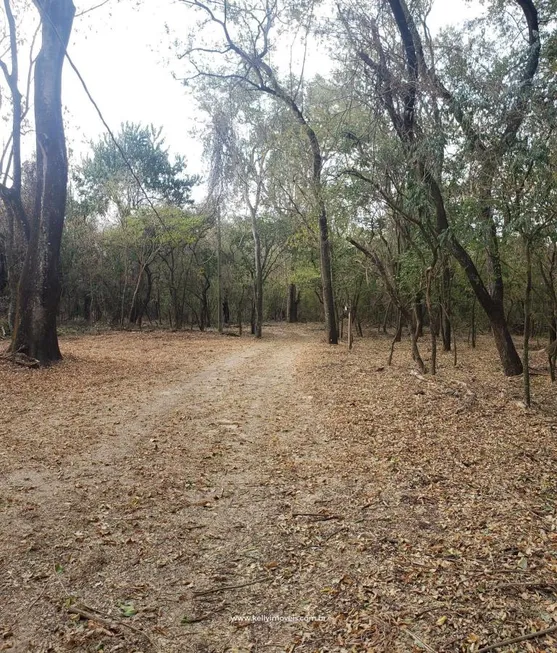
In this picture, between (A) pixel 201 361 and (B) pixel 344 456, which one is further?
(A) pixel 201 361

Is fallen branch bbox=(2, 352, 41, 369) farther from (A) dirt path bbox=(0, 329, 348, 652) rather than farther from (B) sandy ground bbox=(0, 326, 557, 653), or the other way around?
(A) dirt path bbox=(0, 329, 348, 652)

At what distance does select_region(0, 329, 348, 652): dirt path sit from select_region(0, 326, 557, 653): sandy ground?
0.01 m

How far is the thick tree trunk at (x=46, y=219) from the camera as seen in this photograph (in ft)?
30.6

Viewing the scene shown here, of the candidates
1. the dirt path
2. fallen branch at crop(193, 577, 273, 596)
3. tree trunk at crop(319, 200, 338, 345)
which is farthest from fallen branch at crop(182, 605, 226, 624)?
tree trunk at crop(319, 200, 338, 345)

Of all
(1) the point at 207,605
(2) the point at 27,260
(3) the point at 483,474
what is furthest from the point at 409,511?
(2) the point at 27,260

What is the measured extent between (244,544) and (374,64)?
7.57 m

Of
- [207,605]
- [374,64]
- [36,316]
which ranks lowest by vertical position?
[207,605]

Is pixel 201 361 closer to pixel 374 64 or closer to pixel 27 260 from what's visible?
pixel 27 260

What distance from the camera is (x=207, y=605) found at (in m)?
2.32

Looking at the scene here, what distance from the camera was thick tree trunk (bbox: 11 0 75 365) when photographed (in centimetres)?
931

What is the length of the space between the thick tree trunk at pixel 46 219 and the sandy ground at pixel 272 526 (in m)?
3.09

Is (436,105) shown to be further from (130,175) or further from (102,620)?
(130,175)

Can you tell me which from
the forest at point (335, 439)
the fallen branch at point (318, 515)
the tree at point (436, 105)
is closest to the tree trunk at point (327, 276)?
the forest at point (335, 439)

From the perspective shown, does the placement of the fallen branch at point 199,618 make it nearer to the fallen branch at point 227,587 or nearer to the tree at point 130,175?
the fallen branch at point 227,587
